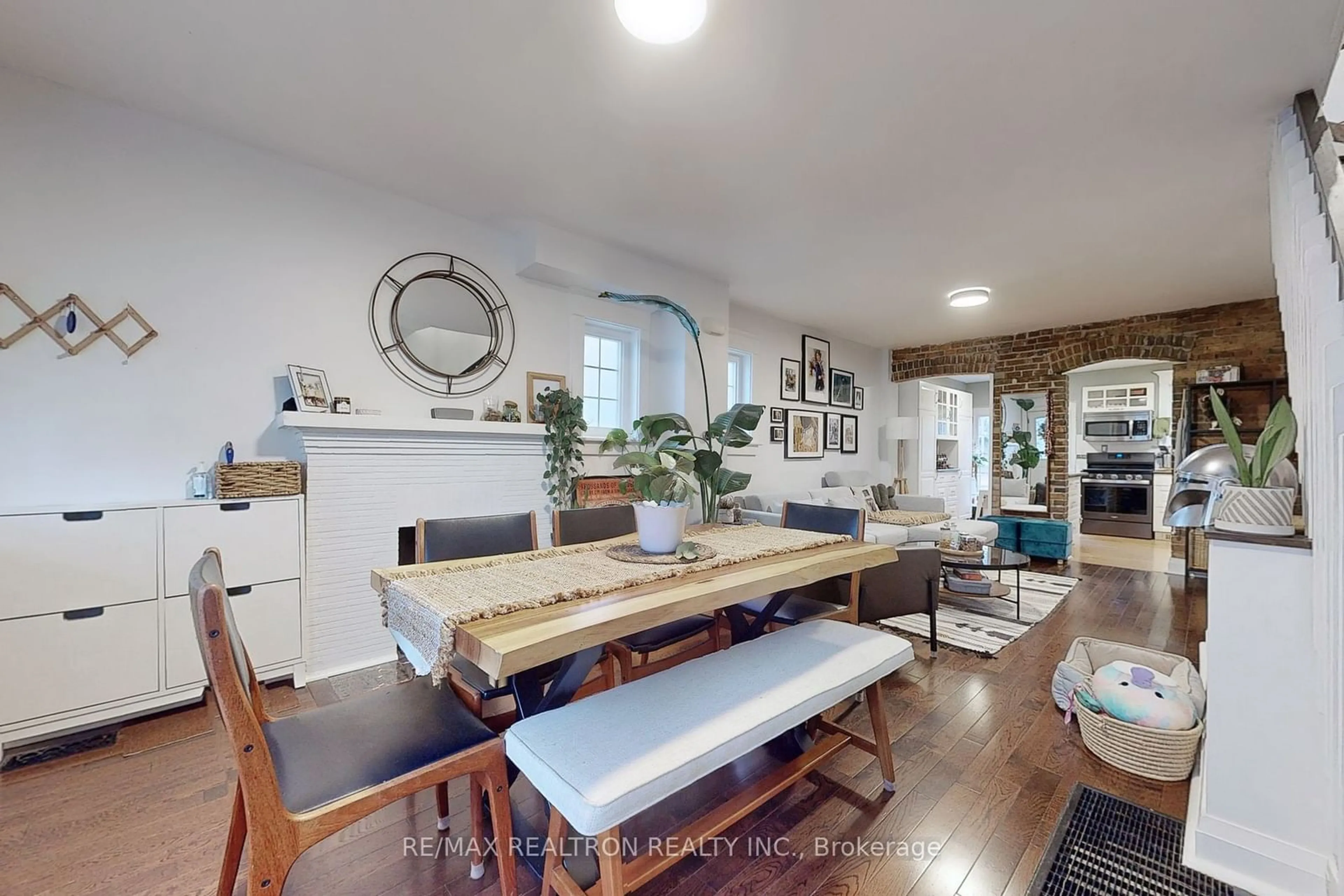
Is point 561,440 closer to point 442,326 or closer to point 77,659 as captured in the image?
point 442,326

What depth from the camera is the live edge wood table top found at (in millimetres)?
1043

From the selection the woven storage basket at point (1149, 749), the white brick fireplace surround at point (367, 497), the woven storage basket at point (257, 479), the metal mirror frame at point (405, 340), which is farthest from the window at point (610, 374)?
the woven storage basket at point (1149, 749)

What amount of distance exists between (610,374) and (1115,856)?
3.69m

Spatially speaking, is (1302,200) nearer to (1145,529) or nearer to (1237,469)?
(1237,469)

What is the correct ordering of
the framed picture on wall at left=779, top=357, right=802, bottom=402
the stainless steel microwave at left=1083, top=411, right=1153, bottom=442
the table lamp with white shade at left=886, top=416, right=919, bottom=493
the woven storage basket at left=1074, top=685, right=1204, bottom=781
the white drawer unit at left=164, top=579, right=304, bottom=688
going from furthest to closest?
the stainless steel microwave at left=1083, top=411, right=1153, bottom=442 < the table lamp with white shade at left=886, top=416, right=919, bottom=493 < the framed picture on wall at left=779, top=357, right=802, bottom=402 < the white drawer unit at left=164, top=579, right=304, bottom=688 < the woven storage basket at left=1074, top=685, right=1204, bottom=781

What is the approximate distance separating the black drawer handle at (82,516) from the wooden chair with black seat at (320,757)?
4.66 feet

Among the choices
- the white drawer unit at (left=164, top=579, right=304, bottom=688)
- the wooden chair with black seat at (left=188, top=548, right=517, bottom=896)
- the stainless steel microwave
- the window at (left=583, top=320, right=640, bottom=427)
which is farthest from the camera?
the stainless steel microwave

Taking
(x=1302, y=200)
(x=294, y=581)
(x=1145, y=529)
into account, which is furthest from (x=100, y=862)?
(x=1145, y=529)

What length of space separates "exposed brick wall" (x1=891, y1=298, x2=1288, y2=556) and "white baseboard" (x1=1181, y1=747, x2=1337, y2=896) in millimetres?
4850

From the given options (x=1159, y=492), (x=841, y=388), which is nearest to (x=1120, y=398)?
(x=1159, y=492)

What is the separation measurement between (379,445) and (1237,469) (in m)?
3.58

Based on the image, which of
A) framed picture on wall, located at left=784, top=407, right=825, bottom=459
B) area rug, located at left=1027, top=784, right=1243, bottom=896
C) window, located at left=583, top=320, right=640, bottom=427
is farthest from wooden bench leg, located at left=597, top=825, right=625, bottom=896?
framed picture on wall, located at left=784, top=407, right=825, bottom=459

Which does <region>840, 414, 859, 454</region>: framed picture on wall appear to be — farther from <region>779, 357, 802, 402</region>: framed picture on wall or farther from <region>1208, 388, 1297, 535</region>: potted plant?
<region>1208, 388, 1297, 535</region>: potted plant

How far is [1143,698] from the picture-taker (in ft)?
6.57
